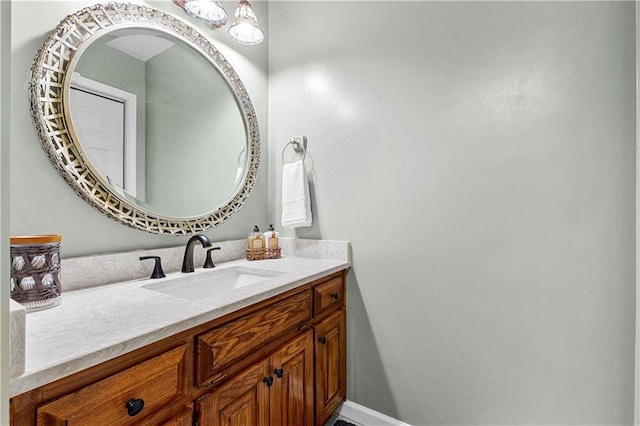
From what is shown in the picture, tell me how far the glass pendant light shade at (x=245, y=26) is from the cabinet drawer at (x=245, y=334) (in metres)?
1.32

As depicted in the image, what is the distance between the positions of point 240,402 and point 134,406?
37 centimetres

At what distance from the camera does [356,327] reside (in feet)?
5.41

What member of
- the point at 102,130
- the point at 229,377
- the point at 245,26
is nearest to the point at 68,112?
the point at 102,130

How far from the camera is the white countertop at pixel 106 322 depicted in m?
0.58

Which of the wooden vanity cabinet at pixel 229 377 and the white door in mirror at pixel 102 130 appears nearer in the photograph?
the wooden vanity cabinet at pixel 229 377

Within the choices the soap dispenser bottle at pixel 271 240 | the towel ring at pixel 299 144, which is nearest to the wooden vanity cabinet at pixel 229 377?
the soap dispenser bottle at pixel 271 240

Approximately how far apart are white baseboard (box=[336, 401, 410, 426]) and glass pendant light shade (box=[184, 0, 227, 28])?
6.80 ft

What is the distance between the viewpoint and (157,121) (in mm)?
1351

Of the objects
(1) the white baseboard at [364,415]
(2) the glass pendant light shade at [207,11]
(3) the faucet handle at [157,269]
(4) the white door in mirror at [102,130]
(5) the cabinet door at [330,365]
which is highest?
(2) the glass pendant light shade at [207,11]

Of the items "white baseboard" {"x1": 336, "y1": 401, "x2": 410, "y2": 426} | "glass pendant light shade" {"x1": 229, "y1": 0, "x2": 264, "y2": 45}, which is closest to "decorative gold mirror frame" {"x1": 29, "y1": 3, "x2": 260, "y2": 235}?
"glass pendant light shade" {"x1": 229, "y1": 0, "x2": 264, "y2": 45}

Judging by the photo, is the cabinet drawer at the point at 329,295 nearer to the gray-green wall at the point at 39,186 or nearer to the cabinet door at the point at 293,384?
the cabinet door at the point at 293,384

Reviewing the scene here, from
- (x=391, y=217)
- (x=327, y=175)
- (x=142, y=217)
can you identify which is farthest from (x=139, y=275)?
(x=391, y=217)

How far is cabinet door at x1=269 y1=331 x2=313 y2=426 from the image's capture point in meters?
1.13

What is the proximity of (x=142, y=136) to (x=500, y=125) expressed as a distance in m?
1.51
